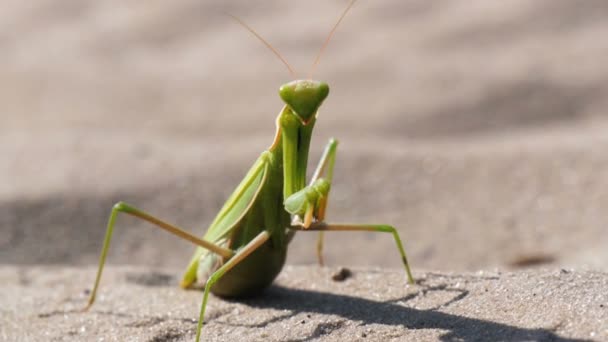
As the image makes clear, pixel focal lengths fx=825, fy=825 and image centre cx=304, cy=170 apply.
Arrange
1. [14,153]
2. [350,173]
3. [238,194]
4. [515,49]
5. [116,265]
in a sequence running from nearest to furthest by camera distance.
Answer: [238,194], [116,265], [350,173], [14,153], [515,49]

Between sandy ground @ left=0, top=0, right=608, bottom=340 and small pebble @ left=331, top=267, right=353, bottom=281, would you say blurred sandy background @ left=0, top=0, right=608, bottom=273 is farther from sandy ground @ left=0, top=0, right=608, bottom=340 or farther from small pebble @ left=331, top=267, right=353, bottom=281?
small pebble @ left=331, top=267, right=353, bottom=281

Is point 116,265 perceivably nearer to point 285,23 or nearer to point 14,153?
point 14,153

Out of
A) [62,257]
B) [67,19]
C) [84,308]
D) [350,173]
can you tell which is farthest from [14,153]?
[67,19]

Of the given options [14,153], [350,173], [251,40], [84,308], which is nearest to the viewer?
[84,308]

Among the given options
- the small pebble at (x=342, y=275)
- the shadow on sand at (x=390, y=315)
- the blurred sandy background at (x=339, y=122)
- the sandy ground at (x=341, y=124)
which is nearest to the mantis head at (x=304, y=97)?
the shadow on sand at (x=390, y=315)

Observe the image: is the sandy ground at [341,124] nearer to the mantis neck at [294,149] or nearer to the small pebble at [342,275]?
the small pebble at [342,275]

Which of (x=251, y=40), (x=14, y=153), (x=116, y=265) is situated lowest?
(x=116, y=265)

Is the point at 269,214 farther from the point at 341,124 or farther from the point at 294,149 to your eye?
the point at 341,124
